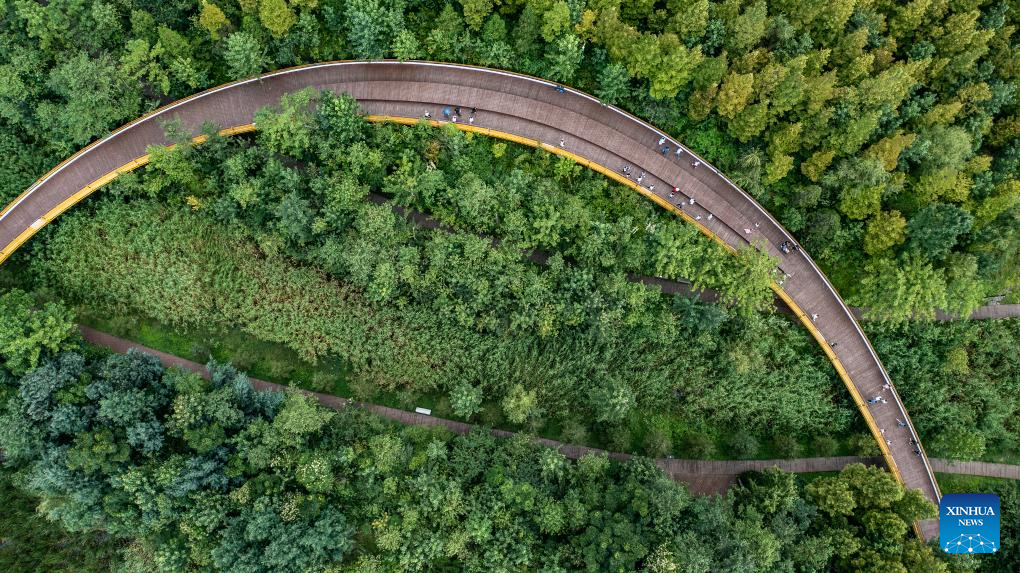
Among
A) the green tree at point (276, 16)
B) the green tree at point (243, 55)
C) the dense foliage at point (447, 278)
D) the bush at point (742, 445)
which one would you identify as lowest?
the bush at point (742, 445)

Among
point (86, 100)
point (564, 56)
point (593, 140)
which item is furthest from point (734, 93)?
point (86, 100)

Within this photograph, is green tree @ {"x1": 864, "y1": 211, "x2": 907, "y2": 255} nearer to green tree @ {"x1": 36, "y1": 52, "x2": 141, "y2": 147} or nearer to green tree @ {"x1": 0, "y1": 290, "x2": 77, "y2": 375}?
green tree @ {"x1": 36, "y1": 52, "x2": 141, "y2": 147}

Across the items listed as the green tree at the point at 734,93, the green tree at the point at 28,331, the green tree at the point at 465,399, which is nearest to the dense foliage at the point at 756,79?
the green tree at the point at 734,93

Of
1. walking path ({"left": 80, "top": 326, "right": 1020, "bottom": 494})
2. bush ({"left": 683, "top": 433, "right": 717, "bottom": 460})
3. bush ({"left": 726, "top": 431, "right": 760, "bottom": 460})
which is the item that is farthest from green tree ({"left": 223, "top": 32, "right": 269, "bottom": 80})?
bush ({"left": 726, "top": 431, "right": 760, "bottom": 460})

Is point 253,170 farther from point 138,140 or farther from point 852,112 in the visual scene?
point 852,112

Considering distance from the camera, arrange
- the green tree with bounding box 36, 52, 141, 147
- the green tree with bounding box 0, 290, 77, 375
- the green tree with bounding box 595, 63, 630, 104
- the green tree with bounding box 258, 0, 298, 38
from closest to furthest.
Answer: the green tree with bounding box 0, 290, 77, 375, the green tree with bounding box 258, 0, 298, 38, the green tree with bounding box 36, 52, 141, 147, the green tree with bounding box 595, 63, 630, 104

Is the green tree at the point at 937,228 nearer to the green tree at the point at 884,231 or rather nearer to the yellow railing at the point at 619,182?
the green tree at the point at 884,231
